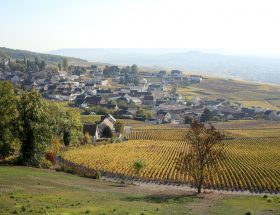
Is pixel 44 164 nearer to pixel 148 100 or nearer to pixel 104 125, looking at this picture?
pixel 104 125

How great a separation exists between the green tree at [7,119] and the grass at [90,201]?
695cm

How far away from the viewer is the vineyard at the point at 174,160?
50.4 metres

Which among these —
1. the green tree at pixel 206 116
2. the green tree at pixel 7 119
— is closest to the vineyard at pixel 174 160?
the green tree at pixel 7 119

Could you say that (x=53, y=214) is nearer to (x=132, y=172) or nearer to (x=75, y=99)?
(x=132, y=172)

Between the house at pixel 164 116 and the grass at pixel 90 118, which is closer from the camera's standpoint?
the grass at pixel 90 118

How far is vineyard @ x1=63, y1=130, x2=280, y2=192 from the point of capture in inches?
1986

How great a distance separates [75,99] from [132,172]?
323 ft

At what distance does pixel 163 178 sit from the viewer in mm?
51656

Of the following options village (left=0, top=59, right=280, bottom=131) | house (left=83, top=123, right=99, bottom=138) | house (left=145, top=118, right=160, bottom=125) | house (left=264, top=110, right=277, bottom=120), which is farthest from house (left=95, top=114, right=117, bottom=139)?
house (left=264, top=110, right=277, bottom=120)

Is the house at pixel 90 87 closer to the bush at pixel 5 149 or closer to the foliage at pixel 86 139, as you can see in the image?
the foliage at pixel 86 139

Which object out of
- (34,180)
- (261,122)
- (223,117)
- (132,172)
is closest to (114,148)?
(132,172)

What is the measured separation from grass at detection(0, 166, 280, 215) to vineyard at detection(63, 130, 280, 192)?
11.4 m

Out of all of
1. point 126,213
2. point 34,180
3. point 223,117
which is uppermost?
point 126,213

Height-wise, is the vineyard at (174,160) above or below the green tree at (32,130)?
below
